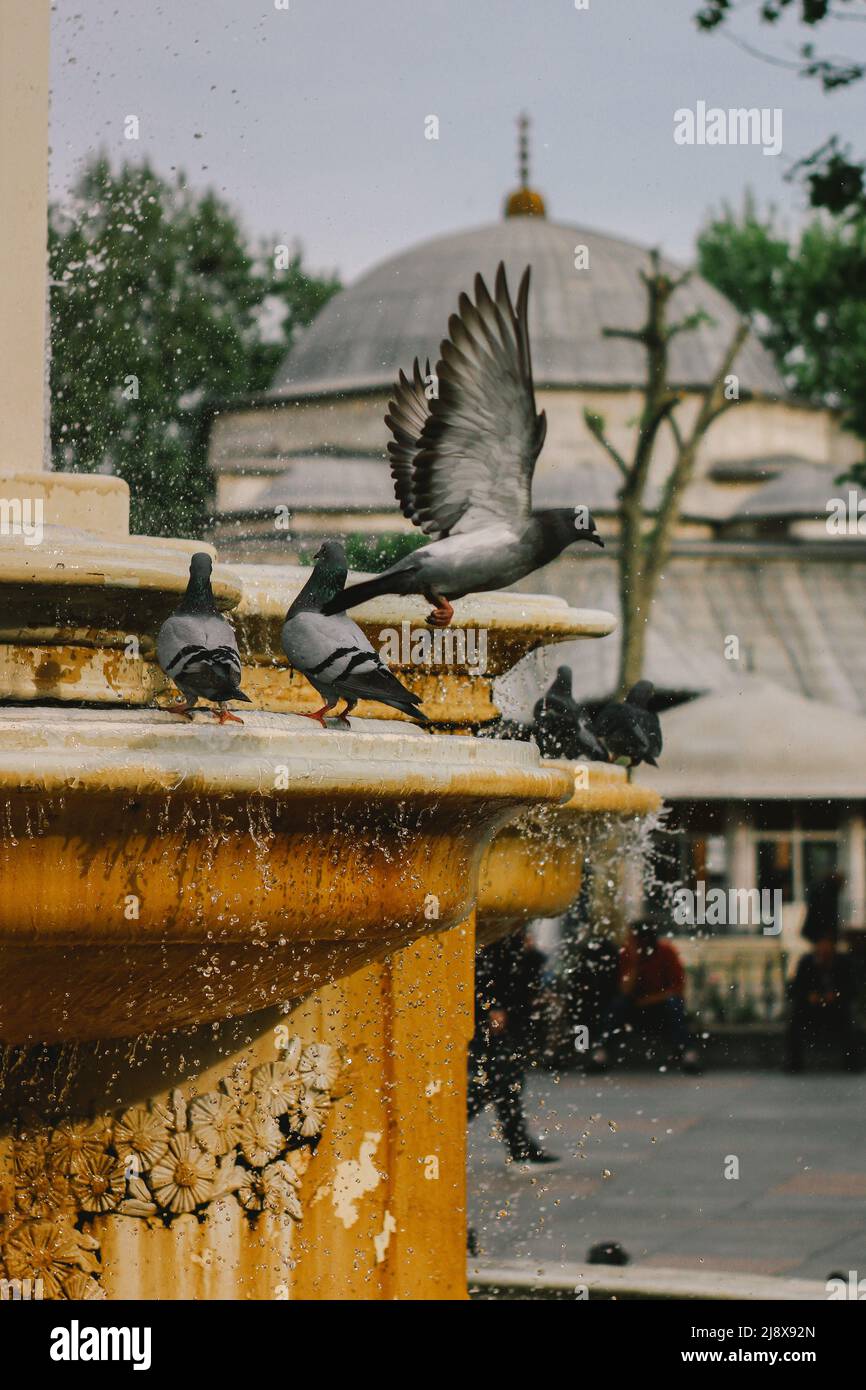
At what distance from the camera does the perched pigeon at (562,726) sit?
6.00 m

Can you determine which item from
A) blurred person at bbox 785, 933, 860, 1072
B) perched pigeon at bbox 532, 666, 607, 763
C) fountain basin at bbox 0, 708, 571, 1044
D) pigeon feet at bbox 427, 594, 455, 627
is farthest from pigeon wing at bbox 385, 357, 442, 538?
blurred person at bbox 785, 933, 860, 1072

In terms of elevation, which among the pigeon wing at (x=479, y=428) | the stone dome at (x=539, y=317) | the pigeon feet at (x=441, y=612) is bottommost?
the pigeon feet at (x=441, y=612)

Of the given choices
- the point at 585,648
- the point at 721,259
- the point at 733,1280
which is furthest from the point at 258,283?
the point at 721,259

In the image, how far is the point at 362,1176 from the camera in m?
4.10

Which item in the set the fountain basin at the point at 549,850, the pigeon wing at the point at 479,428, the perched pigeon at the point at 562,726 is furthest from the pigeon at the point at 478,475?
the perched pigeon at the point at 562,726

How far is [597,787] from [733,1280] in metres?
1.65

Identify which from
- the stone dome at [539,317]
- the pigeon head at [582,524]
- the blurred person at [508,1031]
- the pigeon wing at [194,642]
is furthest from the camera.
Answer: the stone dome at [539,317]

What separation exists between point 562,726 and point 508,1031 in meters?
3.30

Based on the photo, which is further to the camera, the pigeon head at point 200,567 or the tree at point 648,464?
the tree at point 648,464

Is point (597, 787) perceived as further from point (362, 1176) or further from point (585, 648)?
point (585, 648)

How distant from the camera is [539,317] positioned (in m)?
34.0

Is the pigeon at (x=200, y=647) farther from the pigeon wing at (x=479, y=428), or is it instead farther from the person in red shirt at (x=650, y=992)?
the person in red shirt at (x=650, y=992)

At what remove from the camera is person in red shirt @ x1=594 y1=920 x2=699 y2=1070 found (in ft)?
45.0

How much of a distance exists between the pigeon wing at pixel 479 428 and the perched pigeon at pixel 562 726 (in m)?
2.56
